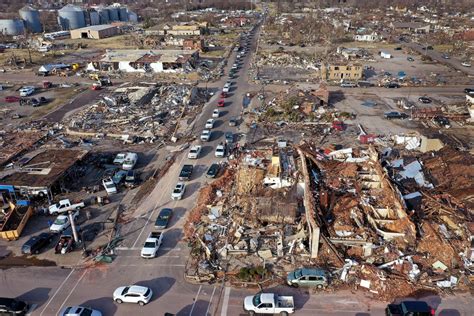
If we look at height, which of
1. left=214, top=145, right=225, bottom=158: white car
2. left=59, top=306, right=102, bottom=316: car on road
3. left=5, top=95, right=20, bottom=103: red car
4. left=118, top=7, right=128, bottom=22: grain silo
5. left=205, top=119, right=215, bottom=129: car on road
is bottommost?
left=59, top=306, right=102, bottom=316: car on road

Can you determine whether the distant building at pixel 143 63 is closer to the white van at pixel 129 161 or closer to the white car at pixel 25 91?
the white car at pixel 25 91

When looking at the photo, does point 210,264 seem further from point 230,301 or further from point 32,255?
point 32,255

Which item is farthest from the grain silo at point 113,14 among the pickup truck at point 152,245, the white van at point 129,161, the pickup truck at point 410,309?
the pickup truck at point 410,309

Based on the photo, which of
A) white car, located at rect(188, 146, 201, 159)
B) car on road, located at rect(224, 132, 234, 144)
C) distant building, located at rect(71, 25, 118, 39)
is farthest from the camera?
distant building, located at rect(71, 25, 118, 39)

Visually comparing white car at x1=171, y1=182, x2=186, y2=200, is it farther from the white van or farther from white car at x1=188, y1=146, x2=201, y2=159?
the white van

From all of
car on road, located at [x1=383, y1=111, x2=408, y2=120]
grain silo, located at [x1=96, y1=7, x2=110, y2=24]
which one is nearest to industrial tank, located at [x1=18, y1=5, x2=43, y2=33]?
grain silo, located at [x1=96, y1=7, x2=110, y2=24]

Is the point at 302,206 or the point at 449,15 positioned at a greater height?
the point at 449,15

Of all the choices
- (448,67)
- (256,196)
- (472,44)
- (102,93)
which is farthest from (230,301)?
(472,44)
